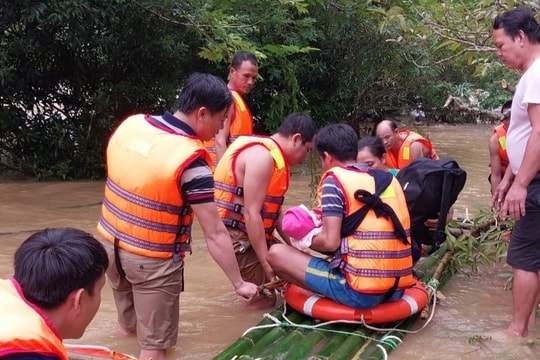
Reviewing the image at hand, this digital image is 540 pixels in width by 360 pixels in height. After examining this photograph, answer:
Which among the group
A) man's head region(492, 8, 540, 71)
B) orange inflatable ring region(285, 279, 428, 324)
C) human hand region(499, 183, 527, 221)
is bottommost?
orange inflatable ring region(285, 279, 428, 324)

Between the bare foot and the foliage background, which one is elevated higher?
the foliage background

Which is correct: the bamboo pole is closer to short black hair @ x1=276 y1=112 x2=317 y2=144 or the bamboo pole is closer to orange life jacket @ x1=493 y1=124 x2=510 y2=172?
orange life jacket @ x1=493 y1=124 x2=510 y2=172

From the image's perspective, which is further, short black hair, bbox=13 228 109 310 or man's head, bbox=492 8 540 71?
man's head, bbox=492 8 540 71

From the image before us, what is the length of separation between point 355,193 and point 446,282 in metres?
1.77

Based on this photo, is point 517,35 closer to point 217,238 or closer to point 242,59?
point 217,238

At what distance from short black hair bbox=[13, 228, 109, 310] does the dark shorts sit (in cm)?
259

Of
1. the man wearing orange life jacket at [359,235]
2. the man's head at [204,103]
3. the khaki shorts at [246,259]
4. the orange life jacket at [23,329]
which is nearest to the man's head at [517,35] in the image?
the man wearing orange life jacket at [359,235]

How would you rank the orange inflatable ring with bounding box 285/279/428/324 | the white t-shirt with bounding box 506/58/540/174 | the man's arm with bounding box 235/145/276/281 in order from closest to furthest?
the white t-shirt with bounding box 506/58/540/174
the orange inflatable ring with bounding box 285/279/428/324
the man's arm with bounding box 235/145/276/281

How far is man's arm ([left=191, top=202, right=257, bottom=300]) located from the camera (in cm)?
316

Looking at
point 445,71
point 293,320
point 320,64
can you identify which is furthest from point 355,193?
point 445,71

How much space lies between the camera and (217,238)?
3.23 m

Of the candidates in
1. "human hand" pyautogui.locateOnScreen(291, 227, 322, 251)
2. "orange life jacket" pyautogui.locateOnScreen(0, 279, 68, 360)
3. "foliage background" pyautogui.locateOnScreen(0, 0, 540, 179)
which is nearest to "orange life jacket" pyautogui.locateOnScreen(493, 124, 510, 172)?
"foliage background" pyautogui.locateOnScreen(0, 0, 540, 179)

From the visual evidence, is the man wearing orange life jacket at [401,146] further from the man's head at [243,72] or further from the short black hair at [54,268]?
the short black hair at [54,268]

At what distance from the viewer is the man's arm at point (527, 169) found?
346cm
